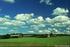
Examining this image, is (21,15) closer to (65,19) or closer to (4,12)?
(4,12)

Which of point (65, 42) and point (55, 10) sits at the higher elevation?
point (55, 10)

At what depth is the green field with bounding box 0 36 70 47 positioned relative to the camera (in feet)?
23.2

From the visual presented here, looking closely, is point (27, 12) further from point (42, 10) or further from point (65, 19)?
point (65, 19)

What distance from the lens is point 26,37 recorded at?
723 centimetres

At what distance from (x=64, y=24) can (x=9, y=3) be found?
175 cm

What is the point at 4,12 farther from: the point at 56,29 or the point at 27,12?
the point at 56,29

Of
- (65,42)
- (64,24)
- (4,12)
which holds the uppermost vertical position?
(4,12)

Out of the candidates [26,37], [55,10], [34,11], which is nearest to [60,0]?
[55,10]

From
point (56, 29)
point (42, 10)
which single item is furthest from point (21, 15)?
point (56, 29)

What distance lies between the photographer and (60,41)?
716 centimetres

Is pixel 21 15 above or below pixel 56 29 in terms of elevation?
above

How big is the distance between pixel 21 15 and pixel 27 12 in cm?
20

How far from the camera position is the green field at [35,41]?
7.09 m

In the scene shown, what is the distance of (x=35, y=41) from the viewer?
713 cm
